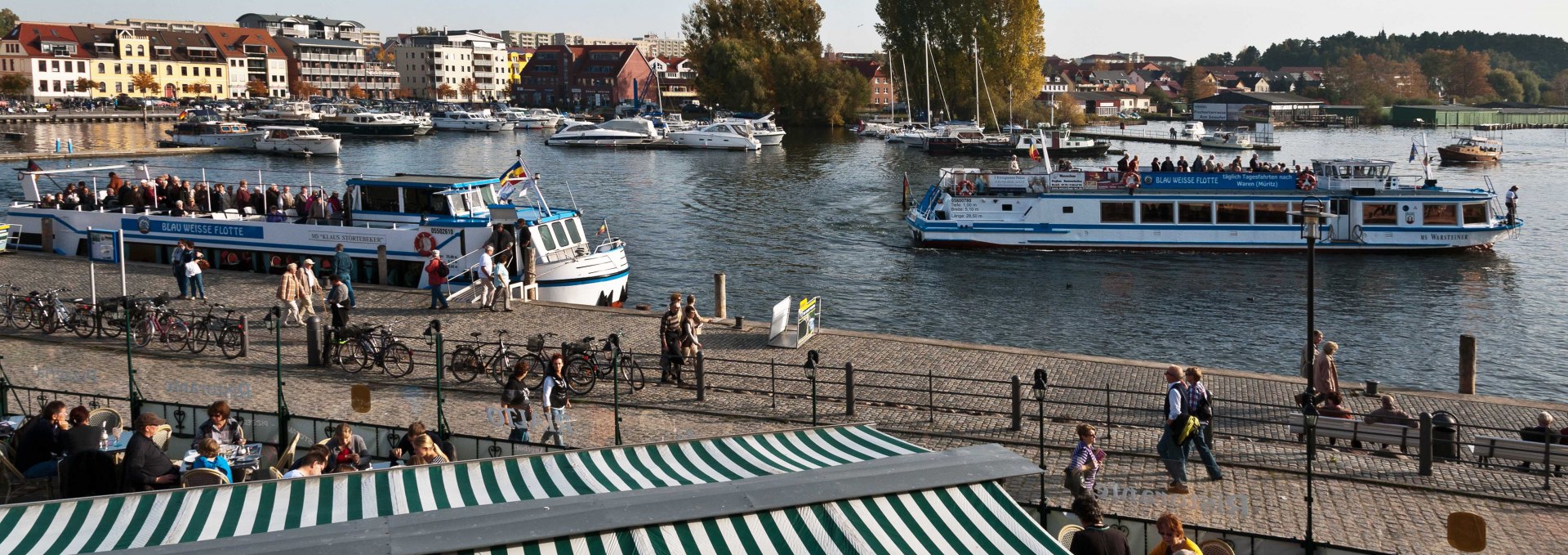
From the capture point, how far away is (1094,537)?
1114cm

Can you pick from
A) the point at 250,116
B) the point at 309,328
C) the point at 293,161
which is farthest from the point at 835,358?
the point at 250,116

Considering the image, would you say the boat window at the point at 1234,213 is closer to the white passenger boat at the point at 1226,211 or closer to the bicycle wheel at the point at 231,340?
the white passenger boat at the point at 1226,211

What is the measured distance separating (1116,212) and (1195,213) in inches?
110

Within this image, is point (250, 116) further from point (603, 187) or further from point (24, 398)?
point (24, 398)

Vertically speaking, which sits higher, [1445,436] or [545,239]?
[545,239]

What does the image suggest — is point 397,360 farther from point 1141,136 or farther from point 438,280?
point 1141,136

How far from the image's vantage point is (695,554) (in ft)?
32.5

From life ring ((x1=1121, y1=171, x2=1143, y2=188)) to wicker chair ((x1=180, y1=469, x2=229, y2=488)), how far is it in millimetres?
40309

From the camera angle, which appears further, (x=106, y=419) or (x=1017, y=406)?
(x=1017, y=406)

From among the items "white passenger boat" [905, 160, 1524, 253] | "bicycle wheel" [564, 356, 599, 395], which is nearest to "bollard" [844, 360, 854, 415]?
"bicycle wheel" [564, 356, 599, 395]

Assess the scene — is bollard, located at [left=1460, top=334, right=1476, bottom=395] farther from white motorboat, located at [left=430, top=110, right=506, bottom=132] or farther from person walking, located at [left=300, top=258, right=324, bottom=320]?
white motorboat, located at [left=430, top=110, right=506, bottom=132]

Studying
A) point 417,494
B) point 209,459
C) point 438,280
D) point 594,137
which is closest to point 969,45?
point 594,137

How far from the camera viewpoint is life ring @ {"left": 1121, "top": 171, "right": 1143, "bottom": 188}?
49.0 m

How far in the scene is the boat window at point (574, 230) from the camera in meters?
33.3
